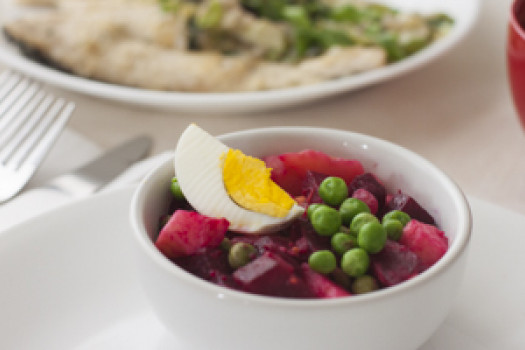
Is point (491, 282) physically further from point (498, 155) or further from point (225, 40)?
point (225, 40)

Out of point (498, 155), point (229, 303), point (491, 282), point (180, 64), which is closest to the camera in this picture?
point (229, 303)

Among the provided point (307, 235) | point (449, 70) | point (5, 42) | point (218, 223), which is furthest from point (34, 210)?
point (449, 70)

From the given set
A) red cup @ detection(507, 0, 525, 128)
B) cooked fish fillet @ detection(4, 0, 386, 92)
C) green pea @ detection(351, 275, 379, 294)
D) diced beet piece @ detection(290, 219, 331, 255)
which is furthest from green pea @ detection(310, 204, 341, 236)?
cooked fish fillet @ detection(4, 0, 386, 92)

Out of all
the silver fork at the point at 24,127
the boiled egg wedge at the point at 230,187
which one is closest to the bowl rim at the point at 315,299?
the boiled egg wedge at the point at 230,187

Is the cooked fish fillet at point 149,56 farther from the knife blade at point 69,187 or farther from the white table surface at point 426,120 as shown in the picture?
the knife blade at point 69,187

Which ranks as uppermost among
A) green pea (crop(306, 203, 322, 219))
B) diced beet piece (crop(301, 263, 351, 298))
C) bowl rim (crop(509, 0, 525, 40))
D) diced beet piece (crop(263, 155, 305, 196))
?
bowl rim (crop(509, 0, 525, 40))

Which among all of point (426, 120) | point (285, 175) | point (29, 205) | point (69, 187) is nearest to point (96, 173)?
point (69, 187)

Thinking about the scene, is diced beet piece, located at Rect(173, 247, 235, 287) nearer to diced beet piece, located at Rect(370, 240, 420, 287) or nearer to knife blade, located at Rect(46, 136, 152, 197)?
diced beet piece, located at Rect(370, 240, 420, 287)
